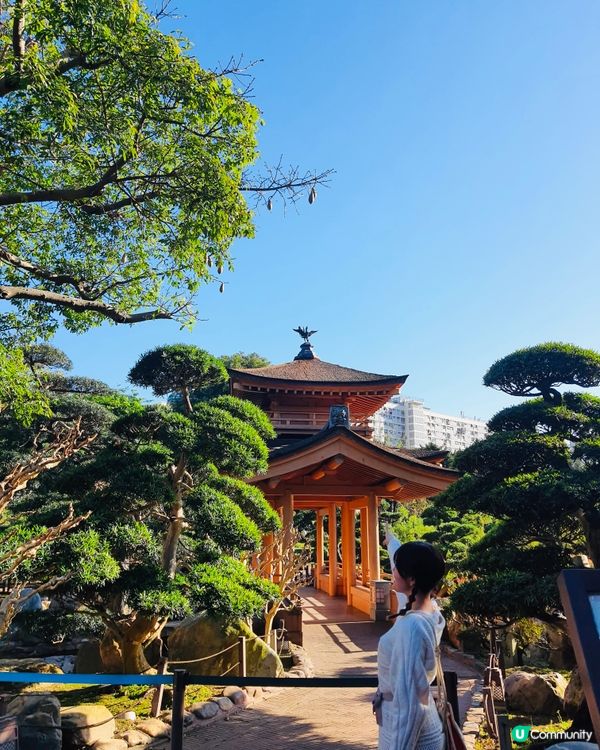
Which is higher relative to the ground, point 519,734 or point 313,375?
point 313,375

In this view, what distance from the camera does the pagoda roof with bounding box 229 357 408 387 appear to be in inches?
593

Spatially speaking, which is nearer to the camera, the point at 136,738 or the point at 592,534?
the point at 136,738

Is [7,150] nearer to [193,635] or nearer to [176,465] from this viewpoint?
[176,465]

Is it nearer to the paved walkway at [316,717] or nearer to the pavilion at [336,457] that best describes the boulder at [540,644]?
the paved walkway at [316,717]

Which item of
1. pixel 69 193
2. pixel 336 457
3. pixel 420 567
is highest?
pixel 69 193

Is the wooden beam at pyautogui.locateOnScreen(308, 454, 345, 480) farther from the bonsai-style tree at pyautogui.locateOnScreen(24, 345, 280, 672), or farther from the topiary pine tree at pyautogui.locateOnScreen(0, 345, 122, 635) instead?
the topiary pine tree at pyautogui.locateOnScreen(0, 345, 122, 635)

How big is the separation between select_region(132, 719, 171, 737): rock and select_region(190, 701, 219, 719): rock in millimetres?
483

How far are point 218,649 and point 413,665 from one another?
21.4ft

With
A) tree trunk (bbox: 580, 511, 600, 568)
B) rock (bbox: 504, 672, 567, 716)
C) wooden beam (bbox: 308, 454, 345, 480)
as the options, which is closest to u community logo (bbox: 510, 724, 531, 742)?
rock (bbox: 504, 672, 567, 716)

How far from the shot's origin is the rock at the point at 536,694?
560cm

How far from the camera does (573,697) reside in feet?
17.0

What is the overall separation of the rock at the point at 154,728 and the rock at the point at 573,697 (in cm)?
407

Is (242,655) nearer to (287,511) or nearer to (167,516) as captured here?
(167,516)

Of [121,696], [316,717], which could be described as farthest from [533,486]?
[121,696]
